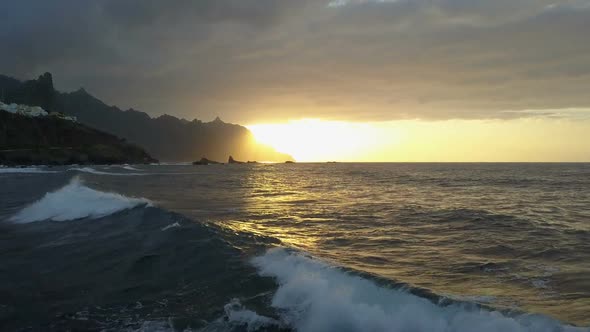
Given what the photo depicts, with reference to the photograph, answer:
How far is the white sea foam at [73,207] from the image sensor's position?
25578 mm

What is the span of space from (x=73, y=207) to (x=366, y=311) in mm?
24439

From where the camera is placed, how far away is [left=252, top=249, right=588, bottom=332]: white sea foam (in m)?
8.19

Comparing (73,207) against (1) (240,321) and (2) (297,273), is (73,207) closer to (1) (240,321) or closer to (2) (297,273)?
(2) (297,273)

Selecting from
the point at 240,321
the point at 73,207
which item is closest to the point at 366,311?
the point at 240,321

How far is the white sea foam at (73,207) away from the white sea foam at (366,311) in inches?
719

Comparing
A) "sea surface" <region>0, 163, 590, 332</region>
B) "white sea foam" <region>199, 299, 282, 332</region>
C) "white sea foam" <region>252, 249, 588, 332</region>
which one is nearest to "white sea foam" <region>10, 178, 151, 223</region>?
"sea surface" <region>0, 163, 590, 332</region>

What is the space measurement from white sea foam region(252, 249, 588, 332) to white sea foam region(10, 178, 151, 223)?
18269 mm

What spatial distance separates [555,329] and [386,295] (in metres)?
3.36

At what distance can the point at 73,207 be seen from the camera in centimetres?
2792

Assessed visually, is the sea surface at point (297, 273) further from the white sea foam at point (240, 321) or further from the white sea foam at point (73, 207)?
the white sea foam at point (73, 207)

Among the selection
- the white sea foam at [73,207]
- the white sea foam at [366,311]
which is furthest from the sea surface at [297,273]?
the white sea foam at [73,207]

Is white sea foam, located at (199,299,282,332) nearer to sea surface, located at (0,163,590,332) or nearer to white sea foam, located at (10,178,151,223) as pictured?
sea surface, located at (0,163,590,332)

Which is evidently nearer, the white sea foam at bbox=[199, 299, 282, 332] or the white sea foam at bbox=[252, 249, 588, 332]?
the white sea foam at bbox=[252, 249, 588, 332]

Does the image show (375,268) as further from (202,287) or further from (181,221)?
(181,221)
